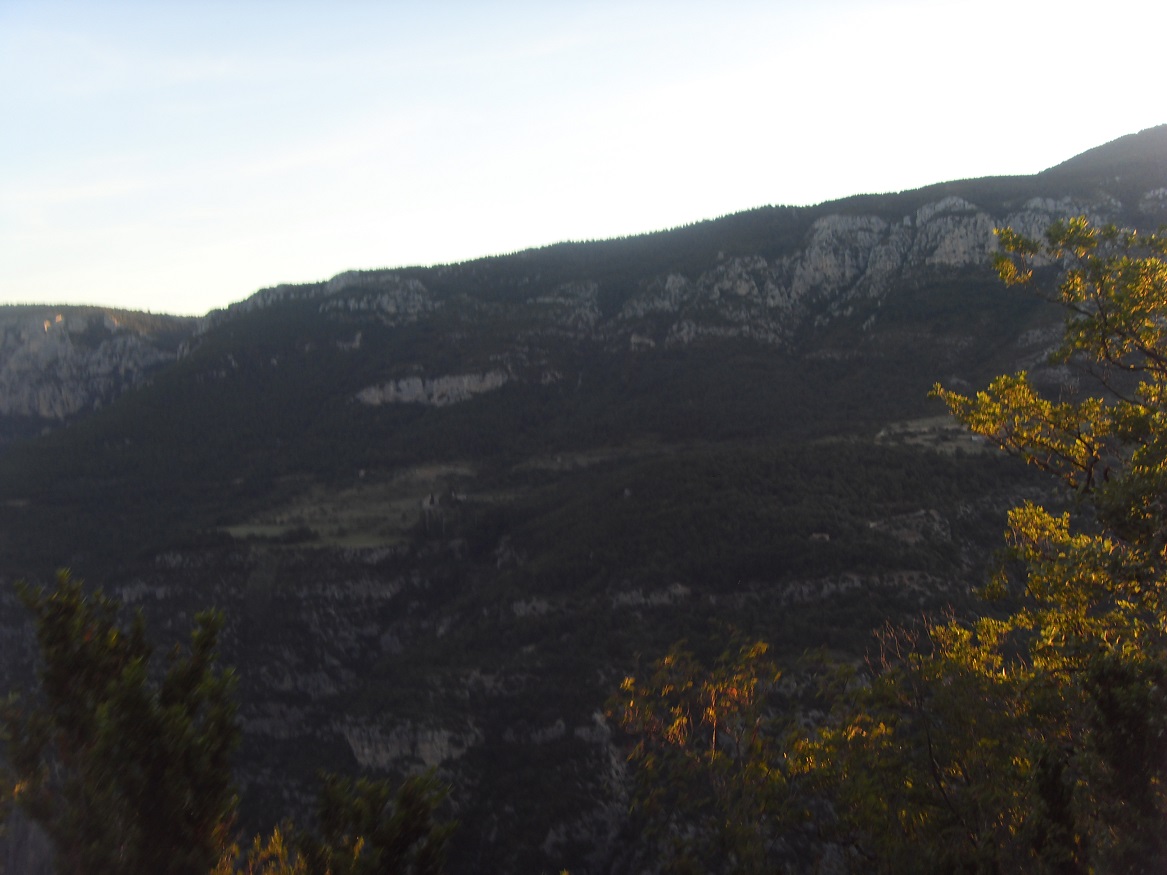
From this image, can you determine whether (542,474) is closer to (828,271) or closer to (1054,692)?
(828,271)

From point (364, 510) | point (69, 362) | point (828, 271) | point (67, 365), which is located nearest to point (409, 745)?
point (364, 510)

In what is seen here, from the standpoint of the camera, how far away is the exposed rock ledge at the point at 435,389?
146125 millimetres

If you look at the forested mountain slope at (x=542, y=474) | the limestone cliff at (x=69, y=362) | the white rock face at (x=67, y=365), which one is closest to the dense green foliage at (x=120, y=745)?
the forested mountain slope at (x=542, y=474)

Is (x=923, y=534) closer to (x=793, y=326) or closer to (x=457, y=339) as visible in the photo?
(x=793, y=326)

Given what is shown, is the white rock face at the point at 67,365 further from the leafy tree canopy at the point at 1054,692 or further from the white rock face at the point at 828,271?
the leafy tree canopy at the point at 1054,692

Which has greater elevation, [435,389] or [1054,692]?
[1054,692]

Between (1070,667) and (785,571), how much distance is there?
56.4 metres

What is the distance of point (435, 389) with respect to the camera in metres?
149

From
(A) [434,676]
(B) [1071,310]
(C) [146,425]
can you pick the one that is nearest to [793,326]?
(A) [434,676]

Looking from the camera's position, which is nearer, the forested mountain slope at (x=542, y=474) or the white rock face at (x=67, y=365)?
the forested mountain slope at (x=542, y=474)

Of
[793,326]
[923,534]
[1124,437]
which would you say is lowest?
[923,534]

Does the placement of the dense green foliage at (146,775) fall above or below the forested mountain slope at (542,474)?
above

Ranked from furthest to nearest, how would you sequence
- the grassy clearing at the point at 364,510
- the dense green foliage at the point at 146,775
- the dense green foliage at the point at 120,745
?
the grassy clearing at the point at 364,510 → the dense green foliage at the point at 120,745 → the dense green foliage at the point at 146,775

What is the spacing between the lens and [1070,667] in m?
15.3
